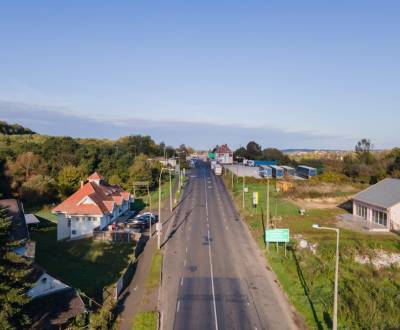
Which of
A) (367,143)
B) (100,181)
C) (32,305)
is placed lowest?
(32,305)

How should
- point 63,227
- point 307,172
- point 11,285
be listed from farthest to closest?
point 307,172 → point 63,227 → point 11,285

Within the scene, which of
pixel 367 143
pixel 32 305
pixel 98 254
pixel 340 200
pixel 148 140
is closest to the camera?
pixel 32 305

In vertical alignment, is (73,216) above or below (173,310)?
above

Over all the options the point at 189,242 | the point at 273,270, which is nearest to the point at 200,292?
the point at 273,270

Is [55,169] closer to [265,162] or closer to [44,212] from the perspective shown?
[44,212]

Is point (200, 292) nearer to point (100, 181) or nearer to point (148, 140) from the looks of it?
point (100, 181)

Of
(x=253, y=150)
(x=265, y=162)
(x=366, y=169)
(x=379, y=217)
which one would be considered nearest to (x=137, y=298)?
(x=379, y=217)

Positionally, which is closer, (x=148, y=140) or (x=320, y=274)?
(x=320, y=274)
